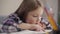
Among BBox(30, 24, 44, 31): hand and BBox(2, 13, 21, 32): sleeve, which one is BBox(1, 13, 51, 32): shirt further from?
BBox(30, 24, 44, 31): hand

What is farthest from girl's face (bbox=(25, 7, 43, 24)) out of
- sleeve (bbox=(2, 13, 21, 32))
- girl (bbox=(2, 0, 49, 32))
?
sleeve (bbox=(2, 13, 21, 32))

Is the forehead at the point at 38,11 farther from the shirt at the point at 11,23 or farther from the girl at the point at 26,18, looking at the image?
the shirt at the point at 11,23

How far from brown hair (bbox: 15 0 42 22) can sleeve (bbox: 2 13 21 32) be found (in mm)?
58

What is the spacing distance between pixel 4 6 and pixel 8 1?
5 cm

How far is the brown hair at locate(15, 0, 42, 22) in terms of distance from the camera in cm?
111

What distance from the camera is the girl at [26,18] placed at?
1090mm

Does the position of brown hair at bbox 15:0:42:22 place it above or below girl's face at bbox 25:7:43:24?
above

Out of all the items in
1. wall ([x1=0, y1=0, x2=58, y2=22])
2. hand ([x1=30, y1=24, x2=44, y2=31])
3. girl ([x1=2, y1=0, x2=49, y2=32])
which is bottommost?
hand ([x1=30, y1=24, x2=44, y2=31])

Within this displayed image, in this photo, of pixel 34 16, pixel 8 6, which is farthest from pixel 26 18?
pixel 8 6

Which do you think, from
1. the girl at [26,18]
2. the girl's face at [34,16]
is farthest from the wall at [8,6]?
the girl's face at [34,16]

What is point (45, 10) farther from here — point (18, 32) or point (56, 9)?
point (18, 32)

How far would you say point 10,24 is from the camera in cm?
109

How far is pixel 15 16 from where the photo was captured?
111 cm

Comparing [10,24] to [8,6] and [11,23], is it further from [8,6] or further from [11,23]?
[8,6]
